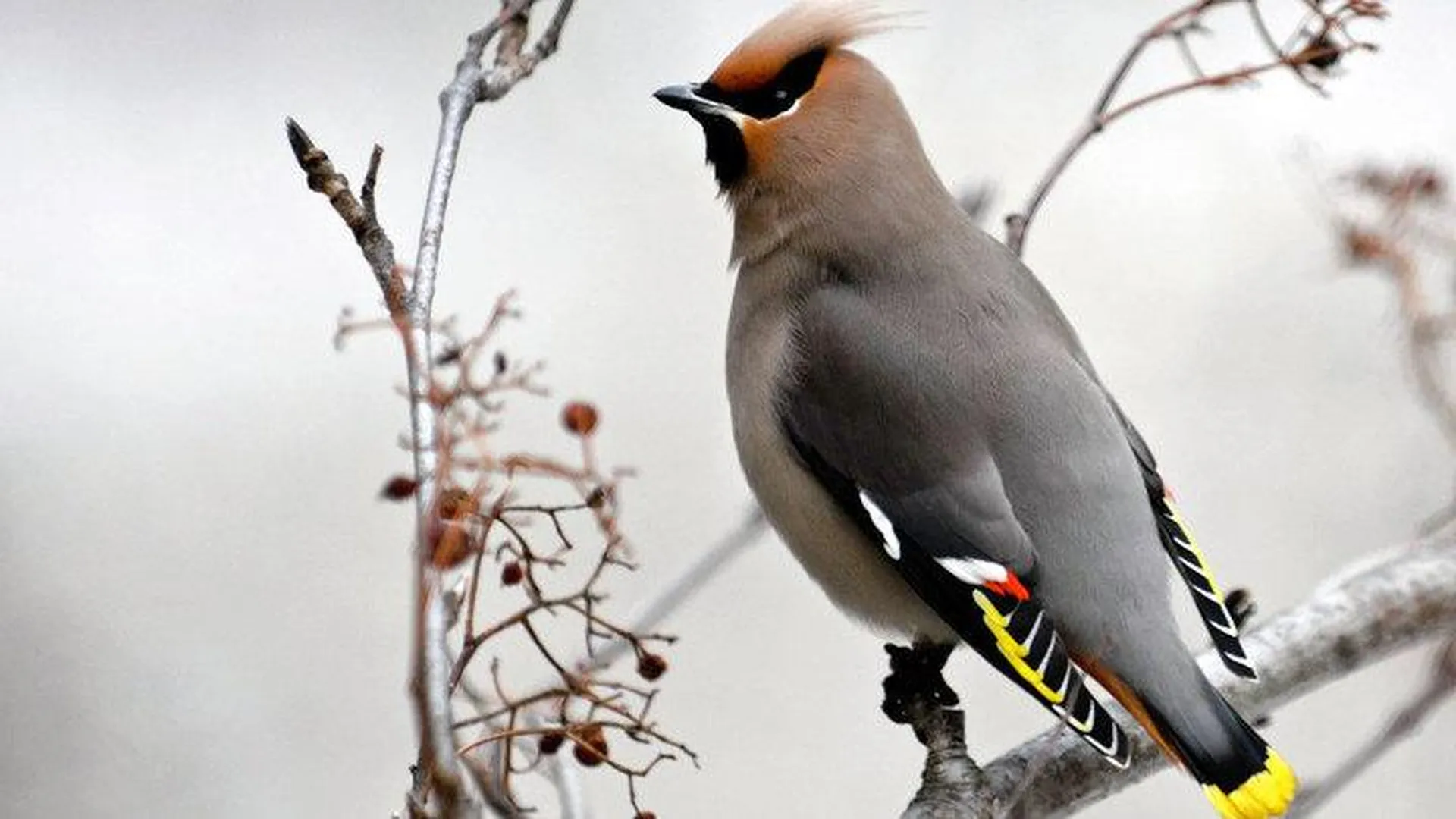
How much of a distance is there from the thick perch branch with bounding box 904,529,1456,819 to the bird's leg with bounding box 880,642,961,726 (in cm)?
8

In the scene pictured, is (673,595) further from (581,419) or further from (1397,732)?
(1397,732)

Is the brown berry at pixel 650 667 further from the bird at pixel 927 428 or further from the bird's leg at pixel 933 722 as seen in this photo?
the bird at pixel 927 428

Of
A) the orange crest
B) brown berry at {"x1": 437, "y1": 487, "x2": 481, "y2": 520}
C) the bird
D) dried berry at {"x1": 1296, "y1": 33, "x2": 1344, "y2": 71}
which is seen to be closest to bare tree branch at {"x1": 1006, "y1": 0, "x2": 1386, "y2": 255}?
dried berry at {"x1": 1296, "y1": 33, "x2": 1344, "y2": 71}

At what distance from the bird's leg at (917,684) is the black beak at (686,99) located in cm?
65

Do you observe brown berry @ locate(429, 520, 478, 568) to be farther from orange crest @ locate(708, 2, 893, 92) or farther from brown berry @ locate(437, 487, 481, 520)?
orange crest @ locate(708, 2, 893, 92)

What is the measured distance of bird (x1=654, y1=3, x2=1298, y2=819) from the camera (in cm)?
286

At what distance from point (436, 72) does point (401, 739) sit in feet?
4.59

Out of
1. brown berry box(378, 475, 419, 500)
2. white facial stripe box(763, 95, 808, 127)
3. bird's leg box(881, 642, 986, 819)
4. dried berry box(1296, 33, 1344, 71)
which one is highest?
white facial stripe box(763, 95, 808, 127)

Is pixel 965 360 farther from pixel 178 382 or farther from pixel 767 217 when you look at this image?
pixel 178 382

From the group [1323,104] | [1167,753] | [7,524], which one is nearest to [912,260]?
[1167,753]

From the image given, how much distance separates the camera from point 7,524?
455 cm

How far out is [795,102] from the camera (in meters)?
3.20

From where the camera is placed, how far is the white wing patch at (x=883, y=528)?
2982 mm

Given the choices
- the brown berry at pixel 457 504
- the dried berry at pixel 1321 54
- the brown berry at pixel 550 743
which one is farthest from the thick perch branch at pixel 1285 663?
the brown berry at pixel 457 504
